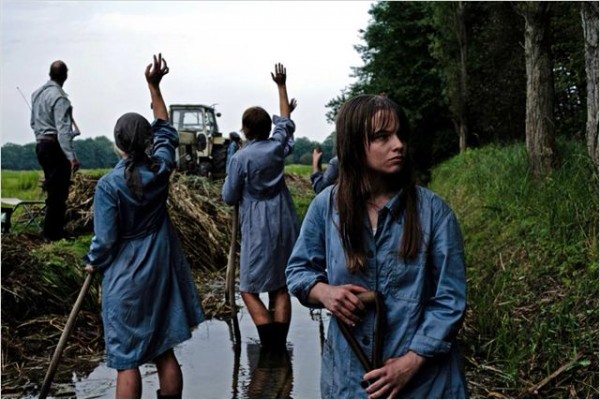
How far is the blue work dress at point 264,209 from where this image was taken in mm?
8883

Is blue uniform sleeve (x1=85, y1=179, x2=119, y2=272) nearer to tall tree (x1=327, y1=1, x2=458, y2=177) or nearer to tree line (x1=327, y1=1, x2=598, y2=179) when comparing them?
tree line (x1=327, y1=1, x2=598, y2=179)

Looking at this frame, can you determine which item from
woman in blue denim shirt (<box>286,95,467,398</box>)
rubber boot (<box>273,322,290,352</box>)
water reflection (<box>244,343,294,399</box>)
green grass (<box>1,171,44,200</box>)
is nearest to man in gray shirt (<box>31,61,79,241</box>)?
water reflection (<box>244,343,294,399</box>)

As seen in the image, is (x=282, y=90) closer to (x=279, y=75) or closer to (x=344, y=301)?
(x=279, y=75)

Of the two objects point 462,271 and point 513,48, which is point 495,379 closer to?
point 462,271

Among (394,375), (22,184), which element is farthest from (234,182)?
(22,184)

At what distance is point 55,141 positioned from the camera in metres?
12.4

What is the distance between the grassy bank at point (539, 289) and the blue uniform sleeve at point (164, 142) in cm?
279

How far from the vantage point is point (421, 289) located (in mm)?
3346

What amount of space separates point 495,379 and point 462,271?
417 cm

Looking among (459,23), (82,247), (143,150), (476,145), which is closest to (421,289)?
(143,150)

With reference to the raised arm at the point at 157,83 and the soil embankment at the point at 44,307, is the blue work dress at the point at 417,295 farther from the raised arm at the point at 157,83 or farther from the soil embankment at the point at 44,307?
the soil embankment at the point at 44,307

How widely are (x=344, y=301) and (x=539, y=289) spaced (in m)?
5.72

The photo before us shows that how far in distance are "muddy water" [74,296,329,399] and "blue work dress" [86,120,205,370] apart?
1.19 m

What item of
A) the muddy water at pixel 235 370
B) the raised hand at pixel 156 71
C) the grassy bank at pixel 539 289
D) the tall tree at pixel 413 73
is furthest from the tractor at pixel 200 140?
the raised hand at pixel 156 71
